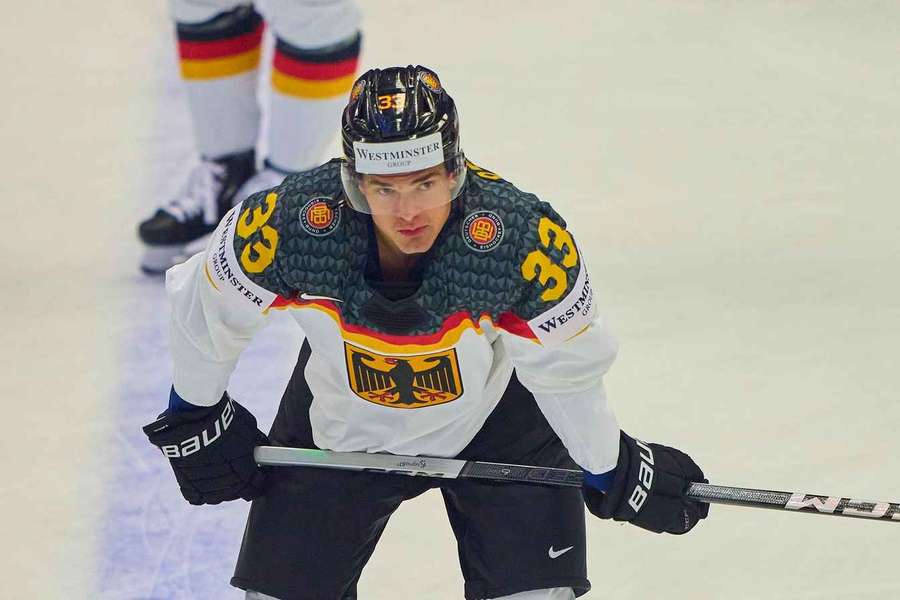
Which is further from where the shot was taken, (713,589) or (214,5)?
(214,5)

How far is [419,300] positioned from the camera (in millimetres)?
2176

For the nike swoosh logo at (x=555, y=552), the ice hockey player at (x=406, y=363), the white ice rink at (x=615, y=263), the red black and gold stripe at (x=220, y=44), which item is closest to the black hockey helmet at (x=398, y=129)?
the ice hockey player at (x=406, y=363)

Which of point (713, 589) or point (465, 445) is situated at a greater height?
point (465, 445)

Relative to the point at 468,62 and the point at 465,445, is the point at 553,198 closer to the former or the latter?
the point at 468,62

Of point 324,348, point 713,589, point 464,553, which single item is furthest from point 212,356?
point 713,589

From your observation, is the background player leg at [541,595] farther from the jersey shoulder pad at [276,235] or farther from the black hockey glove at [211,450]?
the jersey shoulder pad at [276,235]

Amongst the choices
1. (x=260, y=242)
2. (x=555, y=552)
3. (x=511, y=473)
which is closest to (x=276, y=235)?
(x=260, y=242)

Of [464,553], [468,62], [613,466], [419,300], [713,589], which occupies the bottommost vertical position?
[468,62]

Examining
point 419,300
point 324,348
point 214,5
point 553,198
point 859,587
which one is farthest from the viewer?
point 553,198

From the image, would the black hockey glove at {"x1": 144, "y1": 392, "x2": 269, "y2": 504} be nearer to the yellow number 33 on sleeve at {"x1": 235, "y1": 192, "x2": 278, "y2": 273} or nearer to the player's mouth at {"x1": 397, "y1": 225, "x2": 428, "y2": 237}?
the yellow number 33 on sleeve at {"x1": 235, "y1": 192, "x2": 278, "y2": 273}

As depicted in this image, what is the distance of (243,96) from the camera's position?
4066mm

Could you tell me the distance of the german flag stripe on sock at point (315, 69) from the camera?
389cm

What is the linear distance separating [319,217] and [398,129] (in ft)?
0.60

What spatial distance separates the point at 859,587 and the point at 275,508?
1.15m
